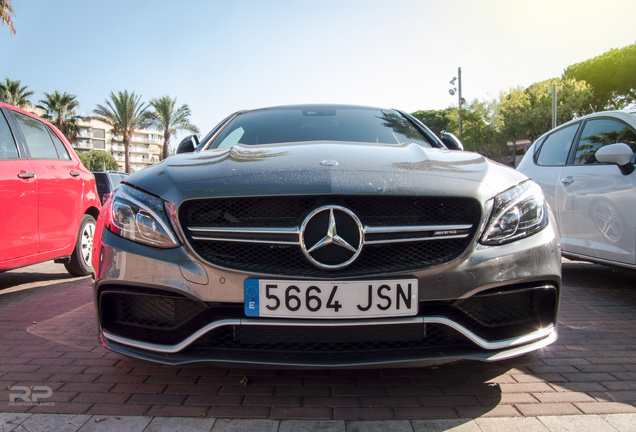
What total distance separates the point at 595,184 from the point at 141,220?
364cm

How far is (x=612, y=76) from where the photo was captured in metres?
43.2

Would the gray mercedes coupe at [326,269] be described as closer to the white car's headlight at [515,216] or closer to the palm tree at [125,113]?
the white car's headlight at [515,216]

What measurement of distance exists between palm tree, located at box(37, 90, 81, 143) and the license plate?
184ft

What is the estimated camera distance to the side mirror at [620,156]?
3633mm

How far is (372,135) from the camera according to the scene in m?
3.10

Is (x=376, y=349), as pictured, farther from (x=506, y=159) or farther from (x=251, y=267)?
(x=506, y=159)

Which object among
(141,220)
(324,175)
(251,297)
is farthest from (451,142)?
(141,220)

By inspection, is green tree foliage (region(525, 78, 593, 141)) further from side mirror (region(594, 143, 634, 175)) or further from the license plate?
the license plate

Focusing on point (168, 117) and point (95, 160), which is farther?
point (95, 160)

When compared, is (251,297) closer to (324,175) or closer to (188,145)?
(324,175)

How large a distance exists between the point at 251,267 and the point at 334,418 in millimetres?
658

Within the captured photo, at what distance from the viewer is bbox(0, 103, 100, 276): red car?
382 cm

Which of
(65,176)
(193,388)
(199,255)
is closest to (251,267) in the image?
(199,255)
